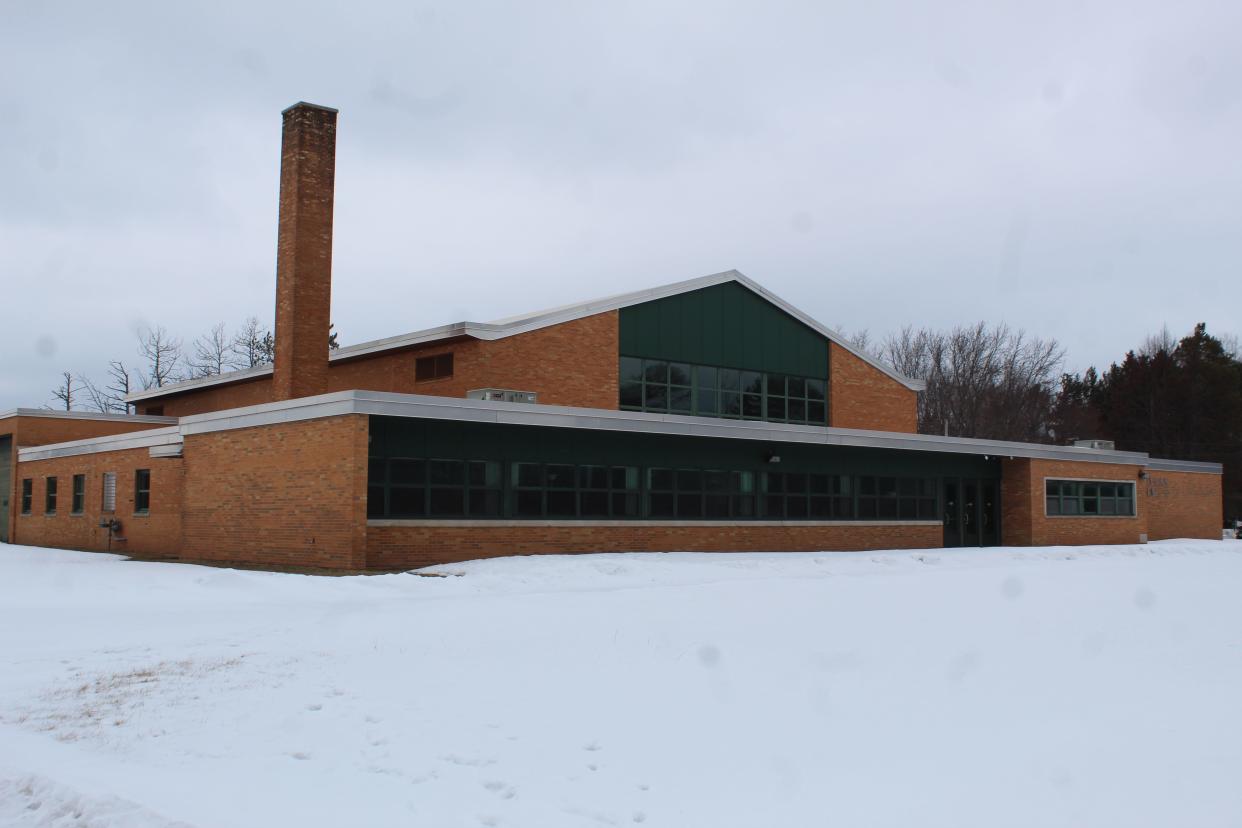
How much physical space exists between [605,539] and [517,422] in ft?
12.5

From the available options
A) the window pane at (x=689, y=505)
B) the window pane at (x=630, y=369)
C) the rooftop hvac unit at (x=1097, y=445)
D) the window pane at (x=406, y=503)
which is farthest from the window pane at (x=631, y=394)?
the rooftop hvac unit at (x=1097, y=445)

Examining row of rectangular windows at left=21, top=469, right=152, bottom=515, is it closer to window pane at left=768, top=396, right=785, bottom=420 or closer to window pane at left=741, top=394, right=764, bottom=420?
window pane at left=741, top=394, right=764, bottom=420

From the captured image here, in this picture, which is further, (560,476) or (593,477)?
(593,477)

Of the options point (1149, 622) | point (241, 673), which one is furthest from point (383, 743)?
point (1149, 622)

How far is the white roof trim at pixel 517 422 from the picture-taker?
21703 millimetres

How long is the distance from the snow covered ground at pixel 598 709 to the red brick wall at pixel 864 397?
17.5 metres

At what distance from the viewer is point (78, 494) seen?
109 ft

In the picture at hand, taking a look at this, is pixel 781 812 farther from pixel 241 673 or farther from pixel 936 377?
pixel 936 377

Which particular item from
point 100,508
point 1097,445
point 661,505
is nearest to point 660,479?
point 661,505

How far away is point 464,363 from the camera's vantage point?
2781 cm

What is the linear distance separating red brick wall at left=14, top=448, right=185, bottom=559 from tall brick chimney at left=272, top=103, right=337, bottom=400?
3.96 meters

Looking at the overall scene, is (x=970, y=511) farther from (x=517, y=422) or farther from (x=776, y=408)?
(x=517, y=422)

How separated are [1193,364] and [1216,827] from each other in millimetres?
71358

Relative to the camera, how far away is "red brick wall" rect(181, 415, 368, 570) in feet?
69.4
